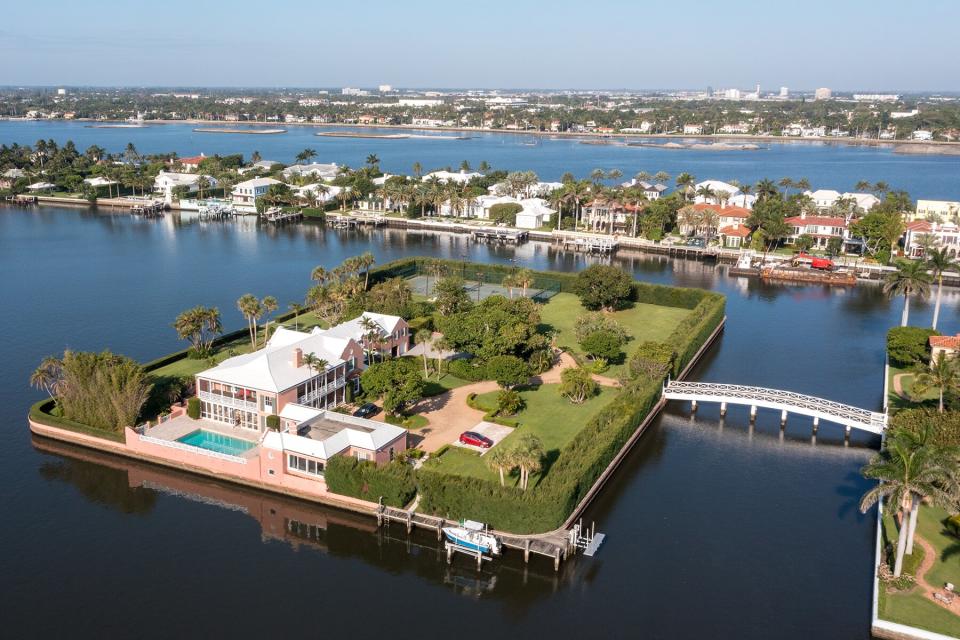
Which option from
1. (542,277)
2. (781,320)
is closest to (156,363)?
(542,277)

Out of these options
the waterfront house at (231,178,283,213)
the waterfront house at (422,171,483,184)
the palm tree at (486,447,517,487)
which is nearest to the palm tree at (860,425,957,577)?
the palm tree at (486,447,517,487)

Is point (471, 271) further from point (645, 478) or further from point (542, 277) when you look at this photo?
point (645, 478)

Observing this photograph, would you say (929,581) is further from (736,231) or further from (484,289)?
(736,231)

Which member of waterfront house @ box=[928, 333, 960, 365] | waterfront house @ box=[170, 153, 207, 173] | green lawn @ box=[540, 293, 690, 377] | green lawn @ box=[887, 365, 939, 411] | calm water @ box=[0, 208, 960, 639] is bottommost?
calm water @ box=[0, 208, 960, 639]

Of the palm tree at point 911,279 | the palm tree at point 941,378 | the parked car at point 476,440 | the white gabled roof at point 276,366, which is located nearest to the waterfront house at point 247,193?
the white gabled roof at point 276,366

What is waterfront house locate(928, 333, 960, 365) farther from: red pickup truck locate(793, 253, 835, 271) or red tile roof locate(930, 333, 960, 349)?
red pickup truck locate(793, 253, 835, 271)
